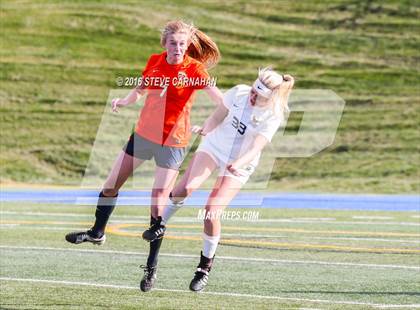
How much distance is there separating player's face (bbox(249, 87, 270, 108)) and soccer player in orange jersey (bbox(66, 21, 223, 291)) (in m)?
0.34

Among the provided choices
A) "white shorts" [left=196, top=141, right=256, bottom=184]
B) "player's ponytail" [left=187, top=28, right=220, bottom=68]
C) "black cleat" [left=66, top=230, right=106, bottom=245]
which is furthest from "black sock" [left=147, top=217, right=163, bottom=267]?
"player's ponytail" [left=187, top=28, right=220, bottom=68]

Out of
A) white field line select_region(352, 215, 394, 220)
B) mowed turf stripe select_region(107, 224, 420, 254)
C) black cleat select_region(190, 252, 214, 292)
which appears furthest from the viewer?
white field line select_region(352, 215, 394, 220)

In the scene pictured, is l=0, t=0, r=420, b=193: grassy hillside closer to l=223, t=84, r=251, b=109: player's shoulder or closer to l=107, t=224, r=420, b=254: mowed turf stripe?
l=107, t=224, r=420, b=254: mowed turf stripe

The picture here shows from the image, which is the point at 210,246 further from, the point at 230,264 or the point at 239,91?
the point at 230,264

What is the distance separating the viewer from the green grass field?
9.41 meters

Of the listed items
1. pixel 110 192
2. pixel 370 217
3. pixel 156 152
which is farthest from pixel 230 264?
pixel 370 217

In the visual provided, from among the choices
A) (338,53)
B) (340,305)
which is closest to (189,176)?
(340,305)

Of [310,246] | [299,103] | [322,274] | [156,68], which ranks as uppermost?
[156,68]

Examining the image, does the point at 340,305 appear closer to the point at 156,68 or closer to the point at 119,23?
the point at 156,68

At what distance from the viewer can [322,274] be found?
1144cm

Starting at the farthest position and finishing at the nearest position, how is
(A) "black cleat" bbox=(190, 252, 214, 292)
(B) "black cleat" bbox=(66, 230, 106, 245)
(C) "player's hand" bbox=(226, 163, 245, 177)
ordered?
1. (B) "black cleat" bbox=(66, 230, 106, 245)
2. (A) "black cleat" bbox=(190, 252, 214, 292)
3. (C) "player's hand" bbox=(226, 163, 245, 177)

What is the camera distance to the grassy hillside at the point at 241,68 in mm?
28984

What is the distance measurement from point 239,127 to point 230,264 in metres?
3.82

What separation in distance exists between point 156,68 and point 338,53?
97.5 ft
